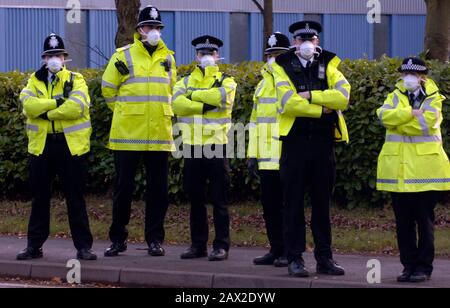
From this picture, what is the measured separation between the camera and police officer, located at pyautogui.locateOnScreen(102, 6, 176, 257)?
36.1 ft

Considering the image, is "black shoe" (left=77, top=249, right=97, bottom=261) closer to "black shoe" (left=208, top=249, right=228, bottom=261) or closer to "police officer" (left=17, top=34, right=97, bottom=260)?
"police officer" (left=17, top=34, right=97, bottom=260)

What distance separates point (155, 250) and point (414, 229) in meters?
3.05

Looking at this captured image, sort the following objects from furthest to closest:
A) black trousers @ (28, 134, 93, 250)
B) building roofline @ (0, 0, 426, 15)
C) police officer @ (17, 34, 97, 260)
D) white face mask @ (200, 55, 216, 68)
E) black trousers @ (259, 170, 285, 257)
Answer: building roofline @ (0, 0, 426, 15), white face mask @ (200, 55, 216, 68), black trousers @ (28, 134, 93, 250), police officer @ (17, 34, 97, 260), black trousers @ (259, 170, 285, 257)

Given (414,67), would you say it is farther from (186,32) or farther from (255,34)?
(255,34)

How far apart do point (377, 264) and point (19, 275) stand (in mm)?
3758

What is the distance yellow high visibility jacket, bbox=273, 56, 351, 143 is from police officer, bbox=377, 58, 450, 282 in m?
0.42

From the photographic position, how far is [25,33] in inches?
1252

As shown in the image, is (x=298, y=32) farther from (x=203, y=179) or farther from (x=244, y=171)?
(x=244, y=171)

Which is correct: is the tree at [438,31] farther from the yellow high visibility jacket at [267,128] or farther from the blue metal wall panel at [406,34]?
the blue metal wall panel at [406,34]

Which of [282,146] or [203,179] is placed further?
[203,179]

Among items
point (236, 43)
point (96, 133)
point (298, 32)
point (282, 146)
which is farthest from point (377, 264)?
point (236, 43)

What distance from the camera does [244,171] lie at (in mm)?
13891

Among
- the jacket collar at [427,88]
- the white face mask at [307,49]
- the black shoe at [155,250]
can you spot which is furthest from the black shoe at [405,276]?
the black shoe at [155,250]

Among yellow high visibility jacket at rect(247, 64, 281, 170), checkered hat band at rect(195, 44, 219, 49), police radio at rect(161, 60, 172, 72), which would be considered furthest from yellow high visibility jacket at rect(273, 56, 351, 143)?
police radio at rect(161, 60, 172, 72)
